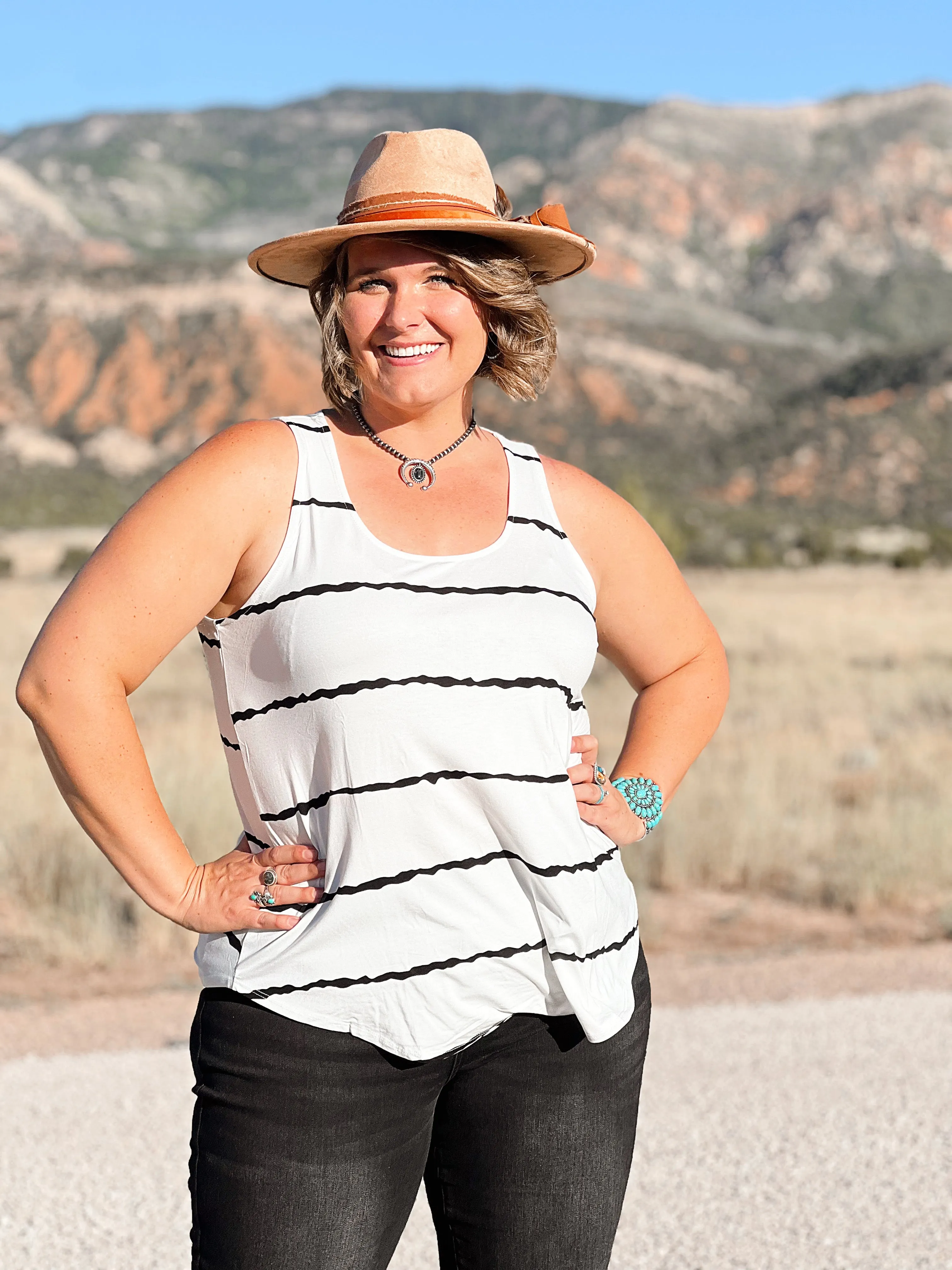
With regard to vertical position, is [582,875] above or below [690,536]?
above

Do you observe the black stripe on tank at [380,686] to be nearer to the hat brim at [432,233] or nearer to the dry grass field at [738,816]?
the hat brim at [432,233]

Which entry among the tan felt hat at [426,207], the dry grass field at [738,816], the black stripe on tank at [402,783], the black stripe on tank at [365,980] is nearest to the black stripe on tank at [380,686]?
the black stripe on tank at [402,783]

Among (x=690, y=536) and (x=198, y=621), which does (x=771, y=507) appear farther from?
(x=198, y=621)

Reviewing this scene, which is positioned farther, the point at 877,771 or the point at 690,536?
the point at 690,536

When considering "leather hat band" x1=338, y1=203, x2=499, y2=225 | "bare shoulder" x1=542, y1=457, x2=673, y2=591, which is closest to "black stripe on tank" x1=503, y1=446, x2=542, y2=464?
"bare shoulder" x1=542, y1=457, x2=673, y2=591

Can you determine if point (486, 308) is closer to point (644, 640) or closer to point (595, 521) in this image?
point (595, 521)

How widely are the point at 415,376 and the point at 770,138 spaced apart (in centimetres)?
15695

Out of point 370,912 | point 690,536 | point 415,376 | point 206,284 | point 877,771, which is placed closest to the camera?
point 370,912

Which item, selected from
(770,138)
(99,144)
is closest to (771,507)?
(770,138)

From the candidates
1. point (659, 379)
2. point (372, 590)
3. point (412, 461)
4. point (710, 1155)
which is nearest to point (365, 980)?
point (372, 590)

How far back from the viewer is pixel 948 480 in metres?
52.4

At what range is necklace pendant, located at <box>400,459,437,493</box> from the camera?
1.97 metres

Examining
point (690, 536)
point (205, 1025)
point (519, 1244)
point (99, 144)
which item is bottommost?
point (99, 144)

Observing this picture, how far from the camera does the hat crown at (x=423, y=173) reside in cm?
198
